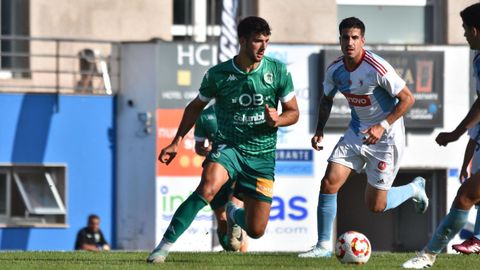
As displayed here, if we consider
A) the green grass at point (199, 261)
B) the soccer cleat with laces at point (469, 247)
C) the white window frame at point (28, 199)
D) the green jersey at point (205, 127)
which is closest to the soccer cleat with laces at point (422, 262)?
the green grass at point (199, 261)

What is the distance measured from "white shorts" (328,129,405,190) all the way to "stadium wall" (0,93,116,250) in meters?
12.9

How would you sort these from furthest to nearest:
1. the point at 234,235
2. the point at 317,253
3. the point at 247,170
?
the point at 234,235 → the point at 317,253 → the point at 247,170

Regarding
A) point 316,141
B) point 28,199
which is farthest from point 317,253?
point 28,199

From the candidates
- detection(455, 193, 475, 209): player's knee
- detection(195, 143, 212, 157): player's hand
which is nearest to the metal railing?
detection(195, 143, 212, 157): player's hand

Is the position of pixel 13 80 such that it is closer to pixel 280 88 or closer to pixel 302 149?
pixel 302 149

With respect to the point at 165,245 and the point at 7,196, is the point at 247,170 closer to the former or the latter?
the point at 165,245

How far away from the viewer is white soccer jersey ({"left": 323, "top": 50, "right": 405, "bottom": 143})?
15164 millimetres

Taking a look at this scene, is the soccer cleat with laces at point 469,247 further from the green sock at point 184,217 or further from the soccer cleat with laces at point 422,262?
the green sock at point 184,217

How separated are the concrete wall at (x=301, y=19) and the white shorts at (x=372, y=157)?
13.5 meters

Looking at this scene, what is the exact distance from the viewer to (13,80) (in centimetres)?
2833

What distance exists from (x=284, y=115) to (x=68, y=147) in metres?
14.4

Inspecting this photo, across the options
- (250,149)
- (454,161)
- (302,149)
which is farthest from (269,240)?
(250,149)

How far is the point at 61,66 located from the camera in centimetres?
2861

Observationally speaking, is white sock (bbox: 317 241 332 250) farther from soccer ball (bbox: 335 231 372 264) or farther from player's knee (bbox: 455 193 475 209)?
player's knee (bbox: 455 193 475 209)
